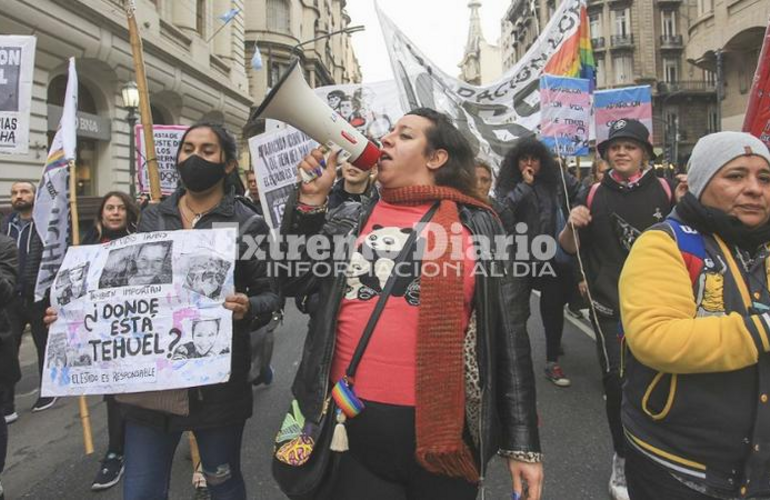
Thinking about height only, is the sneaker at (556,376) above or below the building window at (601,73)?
below

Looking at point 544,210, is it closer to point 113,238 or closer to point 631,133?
point 631,133

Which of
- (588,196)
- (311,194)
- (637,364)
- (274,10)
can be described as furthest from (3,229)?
(274,10)

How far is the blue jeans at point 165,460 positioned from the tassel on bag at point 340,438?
0.80m

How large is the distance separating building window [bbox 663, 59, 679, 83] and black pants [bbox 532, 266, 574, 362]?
48.5 metres

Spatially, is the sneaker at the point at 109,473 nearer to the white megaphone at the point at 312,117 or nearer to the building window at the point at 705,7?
the white megaphone at the point at 312,117

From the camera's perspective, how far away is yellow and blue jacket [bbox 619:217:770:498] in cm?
144

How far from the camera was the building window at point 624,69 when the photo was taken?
147 feet

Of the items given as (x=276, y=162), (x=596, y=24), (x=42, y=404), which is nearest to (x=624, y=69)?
(x=596, y=24)

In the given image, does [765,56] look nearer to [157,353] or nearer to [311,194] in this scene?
[311,194]

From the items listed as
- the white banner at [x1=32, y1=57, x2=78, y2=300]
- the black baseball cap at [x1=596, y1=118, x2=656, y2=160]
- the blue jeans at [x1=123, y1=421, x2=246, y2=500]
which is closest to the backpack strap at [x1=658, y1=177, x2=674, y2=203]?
the black baseball cap at [x1=596, y1=118, x2=656, y2=160]

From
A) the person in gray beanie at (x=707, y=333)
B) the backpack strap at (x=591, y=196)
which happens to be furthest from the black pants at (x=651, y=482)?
the backpack strap at (x=591, y=196)

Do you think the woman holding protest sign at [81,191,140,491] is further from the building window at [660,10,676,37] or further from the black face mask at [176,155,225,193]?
the building window at [660,10,676,37]

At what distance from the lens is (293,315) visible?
762cm

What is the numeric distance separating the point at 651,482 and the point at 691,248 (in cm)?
75
